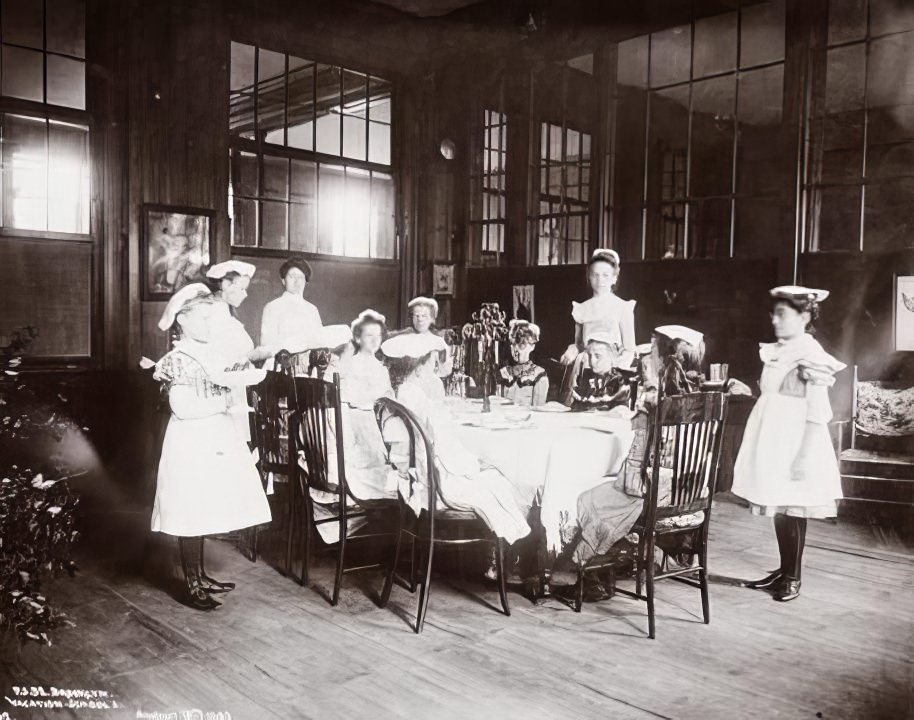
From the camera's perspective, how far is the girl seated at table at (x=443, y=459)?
9.84 feet

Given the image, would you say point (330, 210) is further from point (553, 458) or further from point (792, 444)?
point (792, 444)

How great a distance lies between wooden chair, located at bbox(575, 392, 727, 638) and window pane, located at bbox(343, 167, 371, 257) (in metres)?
4.24

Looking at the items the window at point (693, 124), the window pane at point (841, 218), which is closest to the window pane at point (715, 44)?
the window at point (693, 124)

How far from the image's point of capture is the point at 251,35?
19.4 feet

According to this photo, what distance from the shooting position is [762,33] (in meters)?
5.55

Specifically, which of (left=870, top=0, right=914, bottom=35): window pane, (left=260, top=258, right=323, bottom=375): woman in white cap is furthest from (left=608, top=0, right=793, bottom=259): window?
(left=260, top=258, right=323, bottom=375): woman in white cap

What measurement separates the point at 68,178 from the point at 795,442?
15.0ft

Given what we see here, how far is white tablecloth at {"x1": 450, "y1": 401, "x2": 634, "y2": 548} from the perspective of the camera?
122 inches

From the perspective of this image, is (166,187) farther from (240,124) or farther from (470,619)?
(470,619)

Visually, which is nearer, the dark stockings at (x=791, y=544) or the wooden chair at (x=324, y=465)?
the wooden chair at (x=324, y=465)

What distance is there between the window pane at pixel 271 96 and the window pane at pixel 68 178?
4.71ft

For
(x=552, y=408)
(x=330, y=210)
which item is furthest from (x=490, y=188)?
(x=552, y=408)

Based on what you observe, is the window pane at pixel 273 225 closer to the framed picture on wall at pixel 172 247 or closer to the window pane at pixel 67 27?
the framed picture on wall at pixel 172 247

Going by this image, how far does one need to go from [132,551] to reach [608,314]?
3232mm
